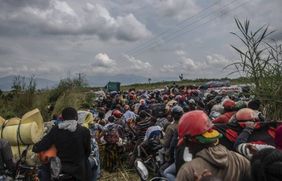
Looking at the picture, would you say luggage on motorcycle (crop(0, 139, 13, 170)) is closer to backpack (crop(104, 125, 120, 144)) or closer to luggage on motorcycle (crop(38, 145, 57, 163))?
luggage on motorcycle (crop(38, 145, 57, 163))

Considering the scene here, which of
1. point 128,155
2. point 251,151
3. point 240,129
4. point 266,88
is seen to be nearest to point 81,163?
point 240,129

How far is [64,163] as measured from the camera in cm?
667

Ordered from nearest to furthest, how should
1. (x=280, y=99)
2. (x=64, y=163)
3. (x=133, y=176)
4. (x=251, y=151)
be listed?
(x=251, y=151) → (x=280, y=99) → (x=64, y=163) → (x=133, y=176)

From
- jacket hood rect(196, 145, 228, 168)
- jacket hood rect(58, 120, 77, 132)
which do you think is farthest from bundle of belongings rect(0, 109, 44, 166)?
jacket hood rect(196, 145, 228, 168)

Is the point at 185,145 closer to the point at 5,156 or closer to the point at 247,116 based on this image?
the point at 247,116

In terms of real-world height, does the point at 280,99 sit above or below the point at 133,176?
above

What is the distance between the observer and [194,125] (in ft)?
10.9

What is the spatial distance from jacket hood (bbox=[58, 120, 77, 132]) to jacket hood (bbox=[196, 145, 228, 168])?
364cm

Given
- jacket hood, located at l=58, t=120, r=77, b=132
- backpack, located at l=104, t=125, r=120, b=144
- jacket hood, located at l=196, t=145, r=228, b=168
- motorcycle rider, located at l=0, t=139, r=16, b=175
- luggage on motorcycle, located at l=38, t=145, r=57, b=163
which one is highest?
jacket hood, located at l=196, t=145, r=228, b=168

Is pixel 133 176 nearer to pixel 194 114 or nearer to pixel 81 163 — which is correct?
pixel 81 163

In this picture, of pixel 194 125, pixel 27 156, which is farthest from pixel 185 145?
pixel 27 156

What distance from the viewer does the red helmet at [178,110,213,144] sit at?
332 centimetres

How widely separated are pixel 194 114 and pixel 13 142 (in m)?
6.41

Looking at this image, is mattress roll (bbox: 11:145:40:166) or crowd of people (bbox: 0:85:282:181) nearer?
crowd of people (bbox: 0:85:282:181)
